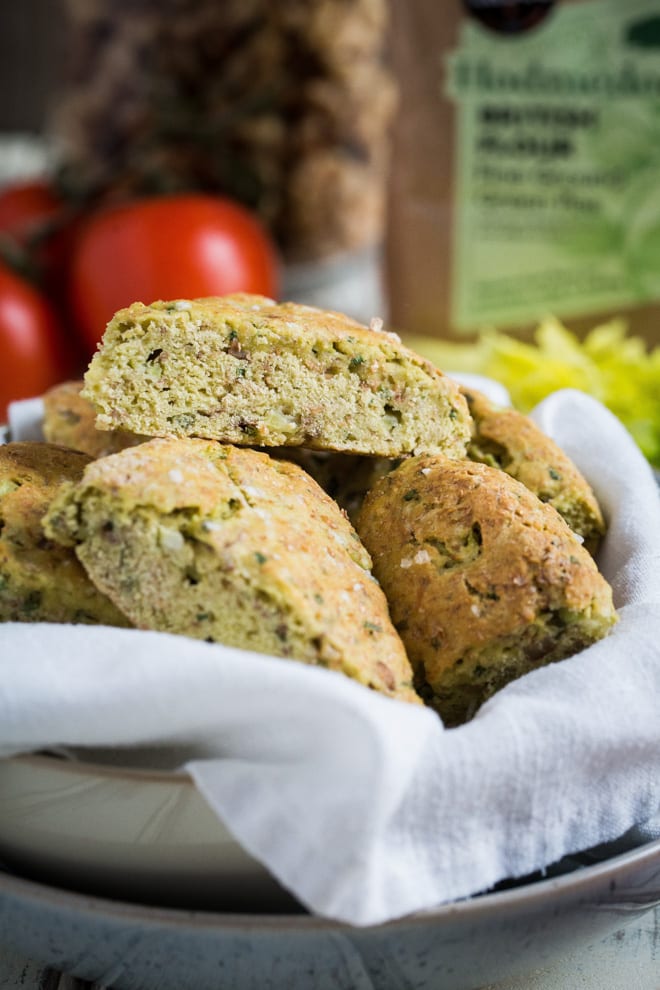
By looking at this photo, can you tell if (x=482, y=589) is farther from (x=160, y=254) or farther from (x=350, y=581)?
(x=160, y=254)

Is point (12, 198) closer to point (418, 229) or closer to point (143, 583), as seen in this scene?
point (418, 229)

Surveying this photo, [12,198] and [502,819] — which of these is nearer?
[502,819]

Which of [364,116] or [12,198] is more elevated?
[364,116]

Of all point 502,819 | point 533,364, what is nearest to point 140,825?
point 502,819

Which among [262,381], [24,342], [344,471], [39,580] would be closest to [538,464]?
[344,471]

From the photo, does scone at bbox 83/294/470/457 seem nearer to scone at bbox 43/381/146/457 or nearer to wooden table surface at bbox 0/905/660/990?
scone at bbox 43/381/146/457

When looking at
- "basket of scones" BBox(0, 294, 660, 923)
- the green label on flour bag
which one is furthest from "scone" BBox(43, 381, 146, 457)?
the green label on flour bag
